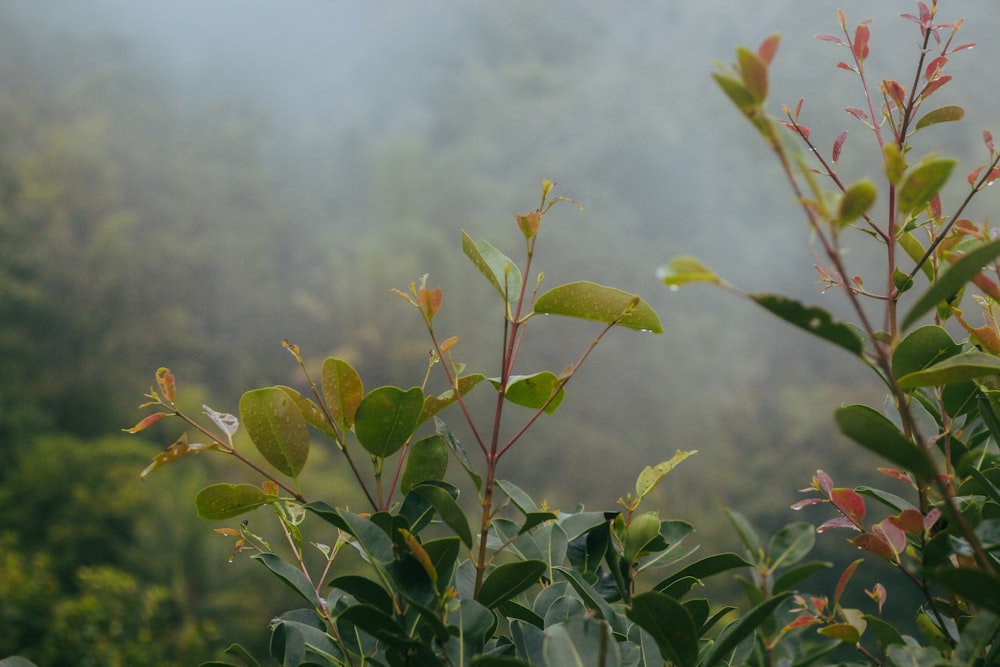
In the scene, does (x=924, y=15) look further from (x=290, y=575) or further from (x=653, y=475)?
(x=290, y=575)

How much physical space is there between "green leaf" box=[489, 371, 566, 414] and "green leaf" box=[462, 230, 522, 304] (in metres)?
0.03

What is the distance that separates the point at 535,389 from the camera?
340mm

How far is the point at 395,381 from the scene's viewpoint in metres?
10.2

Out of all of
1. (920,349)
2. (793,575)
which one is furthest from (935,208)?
(793,575)

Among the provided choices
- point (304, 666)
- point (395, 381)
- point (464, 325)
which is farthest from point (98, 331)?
point (304, 666)

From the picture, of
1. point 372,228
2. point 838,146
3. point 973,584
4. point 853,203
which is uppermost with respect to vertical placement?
point 372,228

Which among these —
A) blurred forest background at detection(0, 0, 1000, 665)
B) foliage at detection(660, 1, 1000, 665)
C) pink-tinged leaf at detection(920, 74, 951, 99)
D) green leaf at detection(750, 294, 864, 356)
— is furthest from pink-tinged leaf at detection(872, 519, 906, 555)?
blurred forest background at detection(0, 0, 1000, 665)

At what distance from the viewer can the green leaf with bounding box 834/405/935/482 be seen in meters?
0.21

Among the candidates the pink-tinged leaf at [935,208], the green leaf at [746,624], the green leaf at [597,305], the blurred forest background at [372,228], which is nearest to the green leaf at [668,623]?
the green leaf at [746,624]

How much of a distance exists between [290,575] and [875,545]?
23 centimetres

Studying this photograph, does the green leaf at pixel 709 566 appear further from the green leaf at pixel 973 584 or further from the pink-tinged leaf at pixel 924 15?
the pink-tinged leaf at pixel 924 15

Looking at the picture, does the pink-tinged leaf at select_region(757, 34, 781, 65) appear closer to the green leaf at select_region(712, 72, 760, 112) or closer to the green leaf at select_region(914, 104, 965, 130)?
the green leaf at select_region(712, 72, 760, 112)

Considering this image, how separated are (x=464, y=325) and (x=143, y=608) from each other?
232 inches

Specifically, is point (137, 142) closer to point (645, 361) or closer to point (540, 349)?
point (540, 349)
